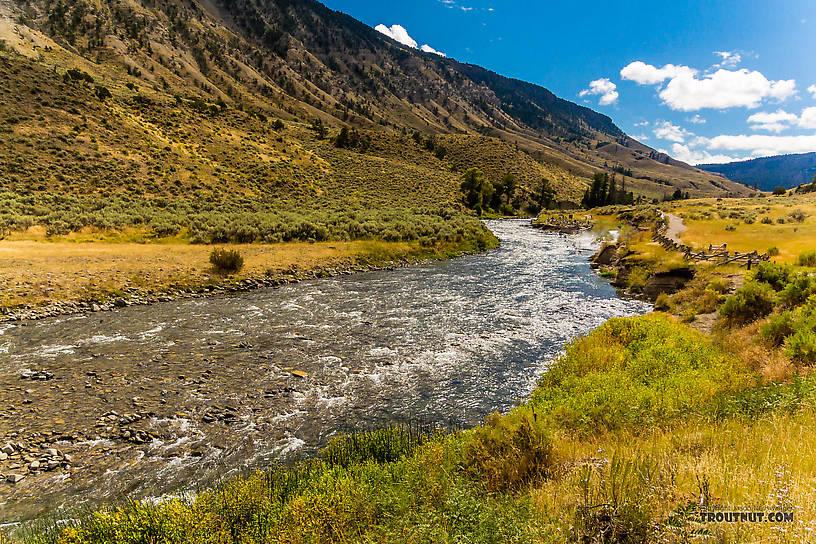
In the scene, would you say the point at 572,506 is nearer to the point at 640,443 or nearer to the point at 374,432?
the point at 640,443

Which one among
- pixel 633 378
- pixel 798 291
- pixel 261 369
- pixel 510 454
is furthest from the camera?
pixel 261 369

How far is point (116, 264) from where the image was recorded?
2164cm

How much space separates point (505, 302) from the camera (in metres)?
22.2

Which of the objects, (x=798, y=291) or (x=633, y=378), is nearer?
(x=633, y=378)

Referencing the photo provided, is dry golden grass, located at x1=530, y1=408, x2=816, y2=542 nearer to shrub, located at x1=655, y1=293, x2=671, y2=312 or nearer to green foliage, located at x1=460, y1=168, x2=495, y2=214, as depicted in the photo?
shrub, located at x1=655, y1=293, x2=671, y2=312

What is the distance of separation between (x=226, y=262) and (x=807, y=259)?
31613 millimetres

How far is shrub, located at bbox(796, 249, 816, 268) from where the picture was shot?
17062mm

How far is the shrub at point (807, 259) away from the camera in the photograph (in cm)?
1706

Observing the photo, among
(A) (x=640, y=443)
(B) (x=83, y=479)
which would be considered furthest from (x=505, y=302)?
(B) (x=83, y=479)

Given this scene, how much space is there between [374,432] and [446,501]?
181 inches

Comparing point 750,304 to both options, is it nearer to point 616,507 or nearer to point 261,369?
point 616,507

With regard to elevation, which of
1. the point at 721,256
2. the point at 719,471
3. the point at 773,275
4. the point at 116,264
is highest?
the point at 721,256

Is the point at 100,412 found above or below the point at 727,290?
below

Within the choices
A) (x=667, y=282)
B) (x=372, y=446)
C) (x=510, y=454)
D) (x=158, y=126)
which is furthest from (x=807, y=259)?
(x=158, y=126)
